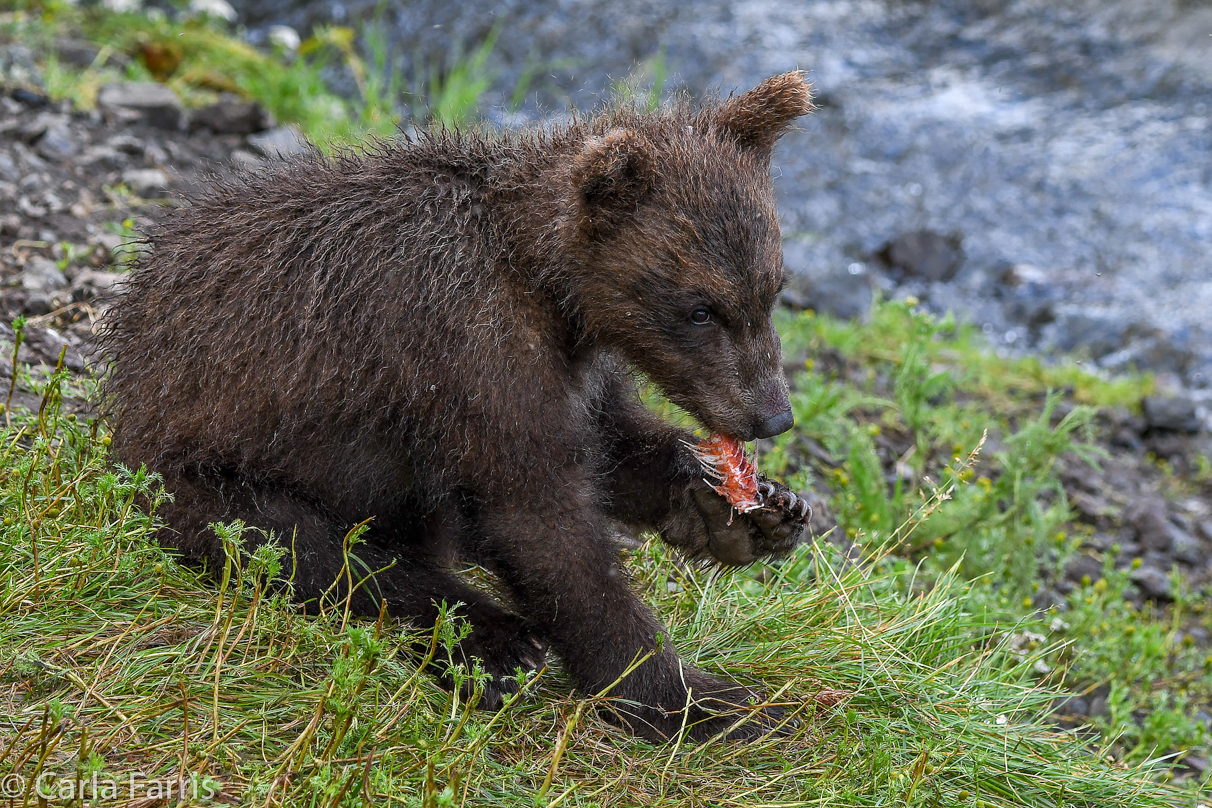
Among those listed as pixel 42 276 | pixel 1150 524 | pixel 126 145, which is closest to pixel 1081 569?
pixel 1150 524

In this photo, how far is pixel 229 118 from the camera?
8.24 m

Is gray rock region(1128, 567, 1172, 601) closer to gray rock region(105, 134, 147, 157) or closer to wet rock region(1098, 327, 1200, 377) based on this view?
wet rock region(1098, 327, 1200, 377)

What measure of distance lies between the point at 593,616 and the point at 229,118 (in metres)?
6.01

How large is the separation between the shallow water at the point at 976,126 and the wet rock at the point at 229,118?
239 centimetres

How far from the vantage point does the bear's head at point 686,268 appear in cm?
346

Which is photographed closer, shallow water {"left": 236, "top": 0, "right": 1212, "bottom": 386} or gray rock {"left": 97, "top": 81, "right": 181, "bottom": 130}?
gray rock {"left": 97, "top": 81, "right": 181, "bottom": 130}

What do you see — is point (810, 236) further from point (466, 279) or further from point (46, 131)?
point (466, 279)

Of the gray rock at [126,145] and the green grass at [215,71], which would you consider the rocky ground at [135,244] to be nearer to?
the gray rock at [126,145]

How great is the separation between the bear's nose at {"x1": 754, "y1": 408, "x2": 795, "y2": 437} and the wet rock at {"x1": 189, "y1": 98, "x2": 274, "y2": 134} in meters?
5.96

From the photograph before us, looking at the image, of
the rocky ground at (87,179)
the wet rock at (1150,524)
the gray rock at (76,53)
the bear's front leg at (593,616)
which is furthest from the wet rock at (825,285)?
the gray rock at (76,53)

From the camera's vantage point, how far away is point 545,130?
4.03 metres

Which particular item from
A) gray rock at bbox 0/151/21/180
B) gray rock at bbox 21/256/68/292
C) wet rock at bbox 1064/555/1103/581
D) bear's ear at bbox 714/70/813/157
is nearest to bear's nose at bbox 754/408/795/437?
bear's ear at bbox 714/70/813/157

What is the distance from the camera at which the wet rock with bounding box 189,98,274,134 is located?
8.23 meters

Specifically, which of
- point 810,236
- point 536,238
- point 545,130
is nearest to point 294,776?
point 536,238
